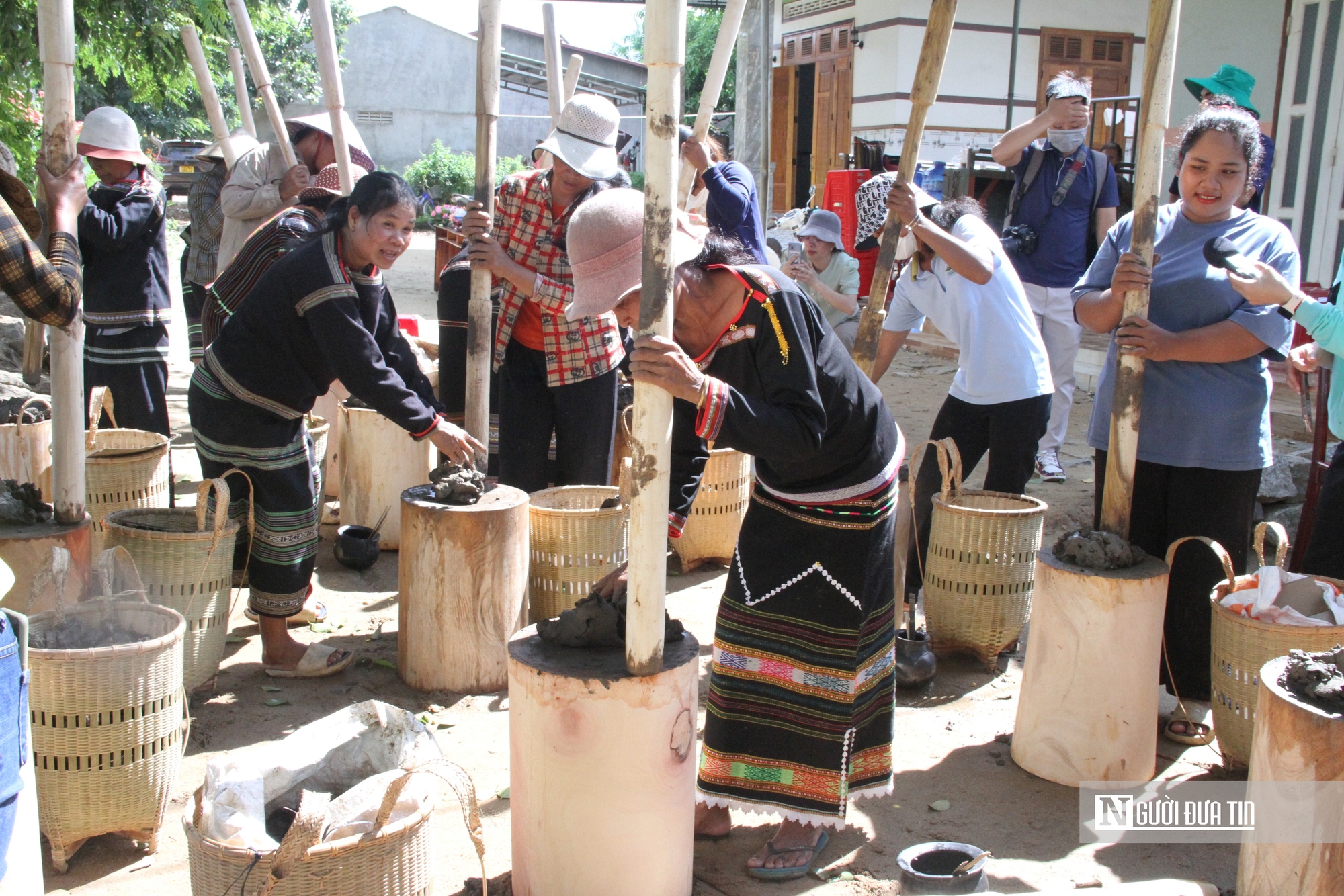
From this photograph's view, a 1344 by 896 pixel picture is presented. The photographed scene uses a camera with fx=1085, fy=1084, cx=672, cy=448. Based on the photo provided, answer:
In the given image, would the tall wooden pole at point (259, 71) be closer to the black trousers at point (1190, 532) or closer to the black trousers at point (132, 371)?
the black trousers at point (132, 371)

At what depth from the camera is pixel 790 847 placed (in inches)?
109

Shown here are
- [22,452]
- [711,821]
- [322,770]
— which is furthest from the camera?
[22,452]

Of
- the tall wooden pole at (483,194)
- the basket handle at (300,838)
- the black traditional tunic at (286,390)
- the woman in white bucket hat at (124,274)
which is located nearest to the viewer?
the basket handle at (300,838)

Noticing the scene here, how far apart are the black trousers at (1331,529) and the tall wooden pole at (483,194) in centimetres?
276

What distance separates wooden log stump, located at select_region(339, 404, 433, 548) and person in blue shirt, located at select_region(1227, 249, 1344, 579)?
3.51 m

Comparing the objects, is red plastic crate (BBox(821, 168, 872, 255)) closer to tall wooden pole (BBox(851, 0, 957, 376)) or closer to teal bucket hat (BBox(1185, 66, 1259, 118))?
teal bucket hat (BBox(1185, 66, 1259, 118))

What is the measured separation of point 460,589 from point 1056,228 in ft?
14.1

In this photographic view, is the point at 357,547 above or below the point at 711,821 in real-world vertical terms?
above

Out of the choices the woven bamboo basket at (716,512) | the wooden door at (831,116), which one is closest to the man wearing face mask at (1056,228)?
the woven bamboo basket at (716,512)

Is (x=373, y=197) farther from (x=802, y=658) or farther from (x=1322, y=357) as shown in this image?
(x=1322, y=357)

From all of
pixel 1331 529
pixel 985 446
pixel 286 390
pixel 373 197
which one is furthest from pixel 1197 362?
pixel 286 390

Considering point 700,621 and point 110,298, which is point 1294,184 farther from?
point 110,298

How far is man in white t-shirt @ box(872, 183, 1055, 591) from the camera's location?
3977 millimetres

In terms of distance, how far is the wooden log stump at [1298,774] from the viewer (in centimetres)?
220
